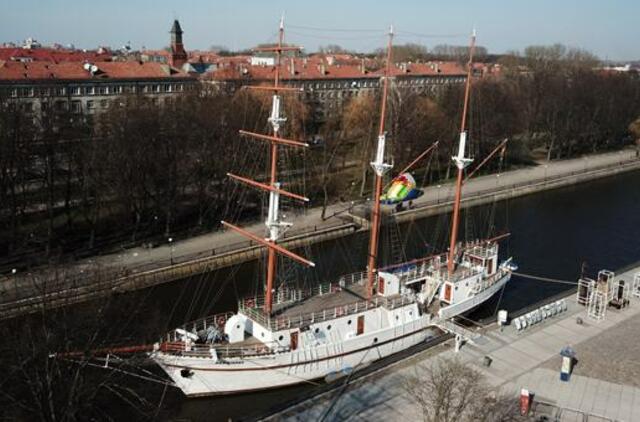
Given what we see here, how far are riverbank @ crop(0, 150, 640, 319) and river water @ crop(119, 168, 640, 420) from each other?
2.82 feet

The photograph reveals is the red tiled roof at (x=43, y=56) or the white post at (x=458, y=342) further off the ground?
the red tiled roof at (x=43, y=56)

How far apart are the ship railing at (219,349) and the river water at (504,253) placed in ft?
6.49

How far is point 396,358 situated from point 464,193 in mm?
33956

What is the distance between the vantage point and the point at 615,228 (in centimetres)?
5016

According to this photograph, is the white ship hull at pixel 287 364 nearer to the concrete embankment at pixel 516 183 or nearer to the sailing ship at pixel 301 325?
the sailing ship at pixel 301 325

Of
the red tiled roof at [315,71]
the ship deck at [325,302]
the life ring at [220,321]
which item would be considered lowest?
the life ring at [220,321]

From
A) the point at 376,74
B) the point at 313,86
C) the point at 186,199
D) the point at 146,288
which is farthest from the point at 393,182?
Result: the point at 376,74

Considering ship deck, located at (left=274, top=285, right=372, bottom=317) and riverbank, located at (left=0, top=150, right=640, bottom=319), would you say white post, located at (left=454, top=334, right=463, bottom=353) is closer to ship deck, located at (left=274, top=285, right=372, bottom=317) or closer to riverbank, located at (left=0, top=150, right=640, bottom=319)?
ship deck, located at (left=274, top=285, right=372, bottom=317)

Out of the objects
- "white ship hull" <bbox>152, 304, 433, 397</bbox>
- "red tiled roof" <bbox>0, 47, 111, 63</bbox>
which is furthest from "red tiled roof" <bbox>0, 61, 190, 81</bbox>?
"white ship hull" <bbox>152, 304, 433, 397</bbox>

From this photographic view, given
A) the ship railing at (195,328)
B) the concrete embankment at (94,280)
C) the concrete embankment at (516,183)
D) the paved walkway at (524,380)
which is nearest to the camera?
the paved walkway at (524,380)

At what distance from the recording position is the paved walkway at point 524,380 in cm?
2130

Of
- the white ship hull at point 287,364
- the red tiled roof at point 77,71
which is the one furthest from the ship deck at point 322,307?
the red tiled roof at point 77,71

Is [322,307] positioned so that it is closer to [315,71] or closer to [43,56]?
[315,71]

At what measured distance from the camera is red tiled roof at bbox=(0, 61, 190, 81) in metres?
62.7
